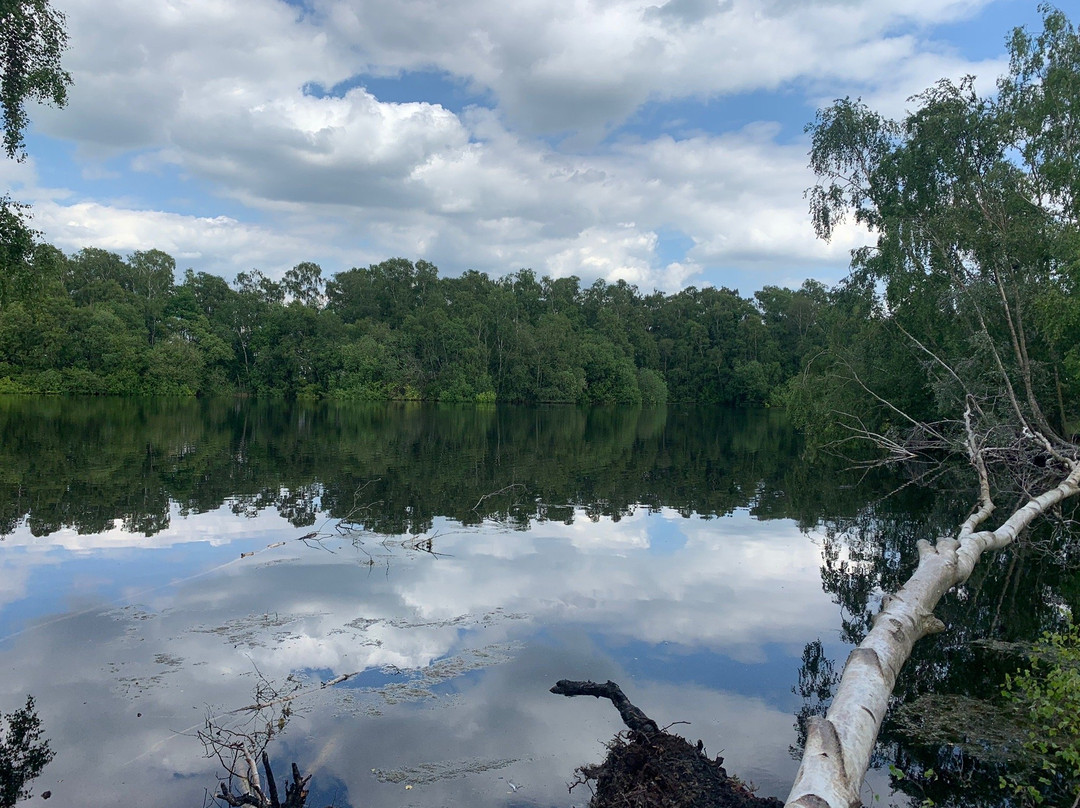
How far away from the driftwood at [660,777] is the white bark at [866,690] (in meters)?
0.85

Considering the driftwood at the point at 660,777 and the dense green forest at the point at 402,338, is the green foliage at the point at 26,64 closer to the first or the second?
the driftwood at the point at 660,777

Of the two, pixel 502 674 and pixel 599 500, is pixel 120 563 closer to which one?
pixel 502 674

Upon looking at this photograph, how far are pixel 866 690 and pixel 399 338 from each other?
94097mm

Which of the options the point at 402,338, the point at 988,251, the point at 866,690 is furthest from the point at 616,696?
the point at 402,338

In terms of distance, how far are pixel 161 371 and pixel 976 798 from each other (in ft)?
287

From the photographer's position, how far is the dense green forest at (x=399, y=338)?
256ft

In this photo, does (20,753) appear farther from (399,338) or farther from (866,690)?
(399,338)

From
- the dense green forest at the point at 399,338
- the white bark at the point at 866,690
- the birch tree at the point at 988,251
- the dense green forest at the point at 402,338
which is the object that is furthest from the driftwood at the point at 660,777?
the dense green forest at the point at 399,338

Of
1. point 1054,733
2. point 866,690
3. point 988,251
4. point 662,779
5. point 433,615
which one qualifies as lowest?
A: point 433,615

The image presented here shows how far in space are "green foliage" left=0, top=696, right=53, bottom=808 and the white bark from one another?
18.5 feet

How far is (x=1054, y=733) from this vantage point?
500 cm

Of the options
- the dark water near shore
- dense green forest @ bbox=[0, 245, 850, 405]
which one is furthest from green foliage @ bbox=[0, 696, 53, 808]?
dense green forest @ bbox=[0, 245, 850, 405]

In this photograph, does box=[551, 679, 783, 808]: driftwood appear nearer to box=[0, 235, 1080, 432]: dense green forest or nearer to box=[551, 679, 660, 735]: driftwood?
box=[551, 679, 660, 735]: driftwood

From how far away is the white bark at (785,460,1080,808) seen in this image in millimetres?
3572
